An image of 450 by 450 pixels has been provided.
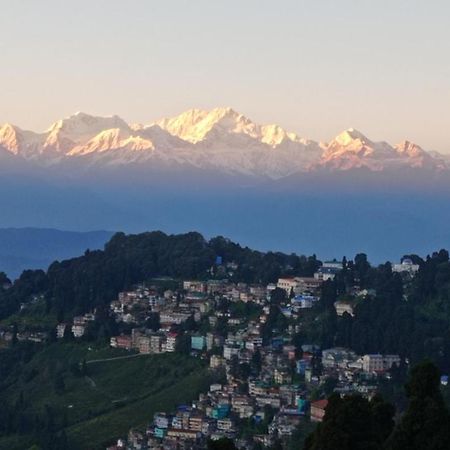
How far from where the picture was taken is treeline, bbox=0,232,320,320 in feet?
303

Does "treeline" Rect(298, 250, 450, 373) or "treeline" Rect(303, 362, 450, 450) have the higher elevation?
"treeline" Rect(298, 250, 450, 373)

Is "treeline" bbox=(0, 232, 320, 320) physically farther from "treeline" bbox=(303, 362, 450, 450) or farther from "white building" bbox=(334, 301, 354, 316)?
"treeline" bbox=(303, 362, 450, 450)

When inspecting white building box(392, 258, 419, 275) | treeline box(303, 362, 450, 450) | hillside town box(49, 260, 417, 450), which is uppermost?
white building box(392, 258, 419, 275)

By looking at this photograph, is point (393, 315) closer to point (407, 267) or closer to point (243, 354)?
point (243, 354)

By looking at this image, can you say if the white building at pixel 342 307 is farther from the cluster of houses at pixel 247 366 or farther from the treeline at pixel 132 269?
the treeline at pixel 132 269

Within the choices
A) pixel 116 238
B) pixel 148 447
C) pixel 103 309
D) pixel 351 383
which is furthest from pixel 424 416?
pixel 116 238

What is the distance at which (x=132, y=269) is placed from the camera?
95688 mm

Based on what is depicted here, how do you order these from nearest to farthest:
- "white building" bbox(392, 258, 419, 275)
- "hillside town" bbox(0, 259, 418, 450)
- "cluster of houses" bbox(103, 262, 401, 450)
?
"cluster of houses" bbox(103, 262, 401, 450), "hillside town" bbox(0, 259, 418, 450), "white building" bbox(392, 258, 419, 275)

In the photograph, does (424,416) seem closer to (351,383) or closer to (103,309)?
(351,383)

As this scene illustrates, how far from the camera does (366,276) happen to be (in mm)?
84875

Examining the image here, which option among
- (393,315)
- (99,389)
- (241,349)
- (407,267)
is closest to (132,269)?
(407,267)

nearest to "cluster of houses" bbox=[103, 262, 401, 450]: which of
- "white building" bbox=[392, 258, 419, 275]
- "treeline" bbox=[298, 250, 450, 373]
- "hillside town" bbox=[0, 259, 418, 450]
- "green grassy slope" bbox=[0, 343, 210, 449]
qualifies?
"hillside town" bbox=[0, 259, 418, 450]

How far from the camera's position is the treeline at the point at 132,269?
303 ft

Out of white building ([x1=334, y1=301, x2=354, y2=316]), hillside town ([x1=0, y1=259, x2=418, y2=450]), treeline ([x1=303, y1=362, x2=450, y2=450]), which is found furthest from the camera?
white building ([x1=334, y1=301, x2=354, y2=316])
